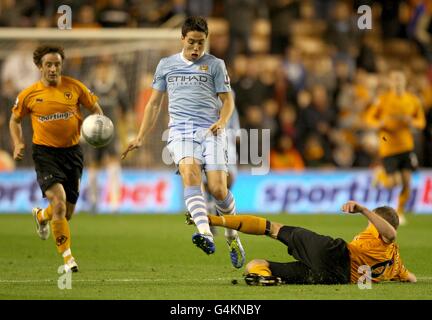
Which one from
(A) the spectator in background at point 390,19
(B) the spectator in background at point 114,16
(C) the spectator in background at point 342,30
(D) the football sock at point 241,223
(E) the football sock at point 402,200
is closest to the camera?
(D) the football sock at point 241,223

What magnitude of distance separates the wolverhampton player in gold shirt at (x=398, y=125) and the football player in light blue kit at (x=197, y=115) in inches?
303

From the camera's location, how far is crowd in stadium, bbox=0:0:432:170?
21.1m

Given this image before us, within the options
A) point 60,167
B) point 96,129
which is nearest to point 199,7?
point 96,129

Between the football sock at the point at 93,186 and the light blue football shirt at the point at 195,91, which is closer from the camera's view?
the light blue football shirt at the point at 195,91

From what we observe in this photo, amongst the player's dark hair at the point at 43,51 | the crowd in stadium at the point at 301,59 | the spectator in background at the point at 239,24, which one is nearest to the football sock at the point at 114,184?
the crowd in stadium at the point at 301,59

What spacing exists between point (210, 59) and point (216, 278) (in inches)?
83.0

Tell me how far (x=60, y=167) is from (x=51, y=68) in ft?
3.28

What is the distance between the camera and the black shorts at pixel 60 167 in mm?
10469

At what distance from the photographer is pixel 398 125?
17.6 metres

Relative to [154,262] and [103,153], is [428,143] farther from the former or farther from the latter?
[154,262]

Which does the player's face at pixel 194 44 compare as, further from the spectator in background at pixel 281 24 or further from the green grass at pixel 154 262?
the spectator in background at pixel 281 24

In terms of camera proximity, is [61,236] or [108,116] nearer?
[61,236]

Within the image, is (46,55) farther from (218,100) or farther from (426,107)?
(426,107)
